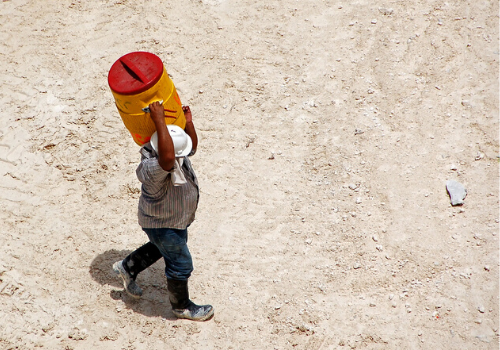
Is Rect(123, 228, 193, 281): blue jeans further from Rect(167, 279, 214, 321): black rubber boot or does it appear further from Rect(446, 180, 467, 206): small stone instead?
Rect(446, 180, 467, 206): small stone

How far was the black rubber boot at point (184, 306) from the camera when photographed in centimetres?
303

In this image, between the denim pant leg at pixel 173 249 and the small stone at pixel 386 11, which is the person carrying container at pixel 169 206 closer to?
the denim pant leg at pixel 173 249

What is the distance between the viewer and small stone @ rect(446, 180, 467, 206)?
11.7ft

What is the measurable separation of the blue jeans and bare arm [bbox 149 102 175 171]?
1.96 ft

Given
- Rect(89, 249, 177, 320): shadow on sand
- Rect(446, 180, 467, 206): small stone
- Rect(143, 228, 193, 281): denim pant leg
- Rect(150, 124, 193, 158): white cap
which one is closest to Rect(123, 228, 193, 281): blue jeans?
Rect(143, 228, 193, 281): denim pant leg

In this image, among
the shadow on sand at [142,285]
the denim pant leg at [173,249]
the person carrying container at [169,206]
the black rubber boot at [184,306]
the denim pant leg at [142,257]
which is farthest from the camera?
the shadow on sand at [142,285]

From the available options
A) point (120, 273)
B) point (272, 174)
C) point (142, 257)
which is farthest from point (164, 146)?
point (272, 174)

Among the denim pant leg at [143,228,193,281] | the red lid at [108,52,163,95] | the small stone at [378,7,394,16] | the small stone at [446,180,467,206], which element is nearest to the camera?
the red lid at [108,52,163,95]

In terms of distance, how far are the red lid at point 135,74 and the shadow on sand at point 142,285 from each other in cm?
175

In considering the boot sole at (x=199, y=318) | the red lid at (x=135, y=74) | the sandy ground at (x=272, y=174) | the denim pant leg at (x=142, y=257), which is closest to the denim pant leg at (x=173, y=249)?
the denim pant leg at (x=142, y=257)

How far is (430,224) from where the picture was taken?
11.5 ft

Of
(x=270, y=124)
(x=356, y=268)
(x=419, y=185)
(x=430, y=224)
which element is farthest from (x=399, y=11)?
(x=356, y=268)

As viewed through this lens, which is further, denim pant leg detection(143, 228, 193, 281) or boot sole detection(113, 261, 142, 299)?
boot sole detection(113, 261, 142, 299)

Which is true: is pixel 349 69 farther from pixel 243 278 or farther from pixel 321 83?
pixel 243 278
